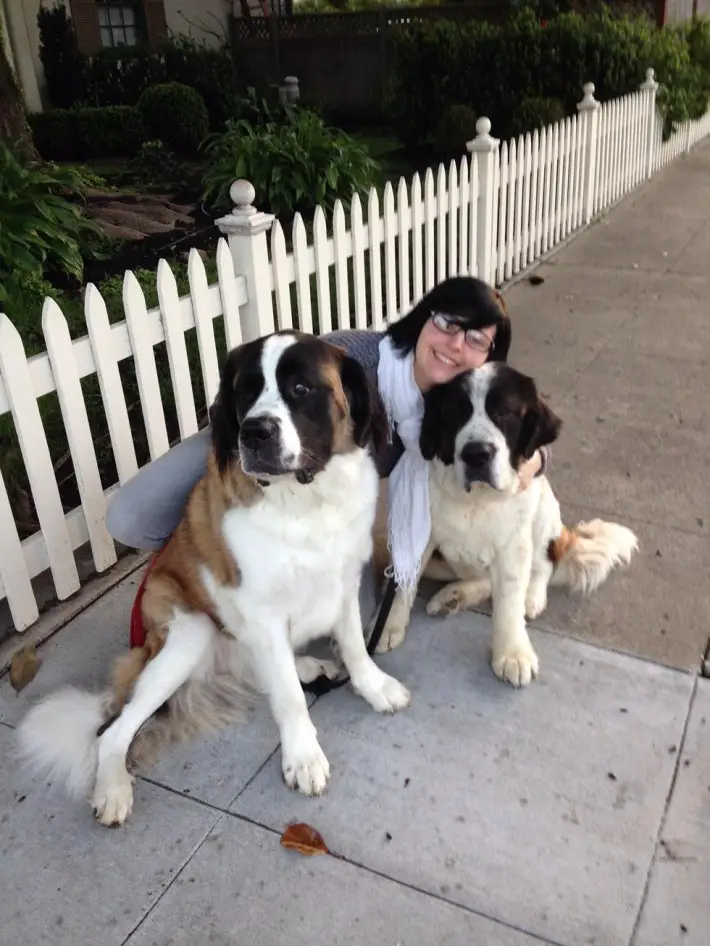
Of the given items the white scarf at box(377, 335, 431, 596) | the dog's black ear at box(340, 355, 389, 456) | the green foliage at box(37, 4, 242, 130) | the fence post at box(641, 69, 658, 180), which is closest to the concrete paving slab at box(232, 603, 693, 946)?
the white scarf at box(377, 335, 431, 596)

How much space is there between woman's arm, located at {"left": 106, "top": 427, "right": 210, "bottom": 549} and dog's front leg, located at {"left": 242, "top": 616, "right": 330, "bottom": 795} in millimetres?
697

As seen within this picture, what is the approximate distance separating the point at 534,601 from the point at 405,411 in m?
0.90

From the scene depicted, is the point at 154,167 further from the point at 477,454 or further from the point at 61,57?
the point at 477,454

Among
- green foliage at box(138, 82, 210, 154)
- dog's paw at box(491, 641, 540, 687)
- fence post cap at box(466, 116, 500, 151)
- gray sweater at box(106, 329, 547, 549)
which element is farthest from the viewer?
green foliage at box(138, 82, 210, 154)

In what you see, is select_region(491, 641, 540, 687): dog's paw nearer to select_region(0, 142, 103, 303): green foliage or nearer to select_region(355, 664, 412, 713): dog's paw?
select_region(355, 664, 412, 713): dog's paw

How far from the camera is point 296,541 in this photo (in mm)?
2367

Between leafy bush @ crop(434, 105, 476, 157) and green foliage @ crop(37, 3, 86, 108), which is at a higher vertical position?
green foliage @ crop(37, 3, 86, 108)

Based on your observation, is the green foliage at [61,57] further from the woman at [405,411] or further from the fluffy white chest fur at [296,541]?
the fluffy white chest fur at [296,541]

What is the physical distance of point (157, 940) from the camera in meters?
2.06

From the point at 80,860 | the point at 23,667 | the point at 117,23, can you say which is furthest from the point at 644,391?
the point at 117,23

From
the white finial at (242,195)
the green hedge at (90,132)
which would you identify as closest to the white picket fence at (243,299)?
the white finial at (242,195)

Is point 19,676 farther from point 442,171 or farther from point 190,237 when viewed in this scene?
point 190,237

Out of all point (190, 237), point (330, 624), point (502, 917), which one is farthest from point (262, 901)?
point (190, 237)

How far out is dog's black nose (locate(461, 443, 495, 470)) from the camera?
249cm
